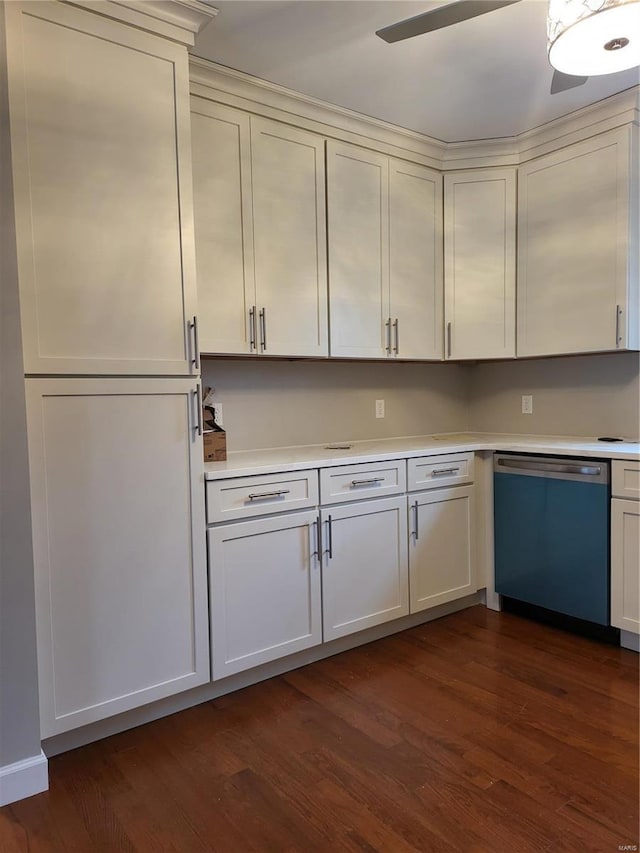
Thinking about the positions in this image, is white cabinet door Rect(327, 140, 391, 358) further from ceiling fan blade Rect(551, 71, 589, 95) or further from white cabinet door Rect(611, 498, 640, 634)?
white cabinet door Rect(611, 498, 640, 634)

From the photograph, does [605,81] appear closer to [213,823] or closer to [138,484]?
[138,484]

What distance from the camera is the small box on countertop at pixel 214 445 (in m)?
2.47

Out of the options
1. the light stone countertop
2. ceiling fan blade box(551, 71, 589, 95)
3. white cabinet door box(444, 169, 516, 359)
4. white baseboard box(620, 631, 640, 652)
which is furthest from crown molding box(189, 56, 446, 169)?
white baseboard box(620, 631, 640, 652)

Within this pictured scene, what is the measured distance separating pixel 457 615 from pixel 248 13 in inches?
114

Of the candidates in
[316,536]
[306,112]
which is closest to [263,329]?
[316,536]

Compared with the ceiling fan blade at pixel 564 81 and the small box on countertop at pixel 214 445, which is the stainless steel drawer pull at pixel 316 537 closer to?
the small box on countertop at pixel 214 445

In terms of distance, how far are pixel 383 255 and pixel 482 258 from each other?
25.8 inches

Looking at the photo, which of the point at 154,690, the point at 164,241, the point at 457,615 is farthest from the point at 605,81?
the point at 154,690

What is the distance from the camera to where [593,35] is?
1511 mm

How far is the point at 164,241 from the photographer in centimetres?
202

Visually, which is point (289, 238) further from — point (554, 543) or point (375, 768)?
point (375, 768)

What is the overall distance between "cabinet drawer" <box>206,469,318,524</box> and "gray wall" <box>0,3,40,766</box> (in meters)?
0.67

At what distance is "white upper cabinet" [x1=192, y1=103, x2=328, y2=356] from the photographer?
243 centimetres

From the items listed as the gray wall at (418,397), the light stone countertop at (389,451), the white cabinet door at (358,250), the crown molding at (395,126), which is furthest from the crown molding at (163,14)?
the light stone countertop at (389,451)
